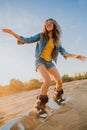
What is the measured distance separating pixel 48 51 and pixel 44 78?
2.58 feet

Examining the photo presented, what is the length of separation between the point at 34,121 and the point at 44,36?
2.17 metres

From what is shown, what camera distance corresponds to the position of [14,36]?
5.66 metres

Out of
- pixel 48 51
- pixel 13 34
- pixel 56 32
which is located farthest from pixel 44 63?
pixel 13 34

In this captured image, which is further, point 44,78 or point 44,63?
point 44,63

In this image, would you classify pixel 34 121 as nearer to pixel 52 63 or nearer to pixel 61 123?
pixel 61 123

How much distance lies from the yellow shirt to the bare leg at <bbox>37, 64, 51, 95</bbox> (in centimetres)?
29

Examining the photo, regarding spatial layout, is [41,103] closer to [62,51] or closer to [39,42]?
[39,42]

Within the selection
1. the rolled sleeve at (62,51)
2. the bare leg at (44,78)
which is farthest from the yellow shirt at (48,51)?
the rolled sleeve at (62,51)

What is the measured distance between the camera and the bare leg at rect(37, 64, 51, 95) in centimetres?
561

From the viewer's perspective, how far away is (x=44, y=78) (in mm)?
5641

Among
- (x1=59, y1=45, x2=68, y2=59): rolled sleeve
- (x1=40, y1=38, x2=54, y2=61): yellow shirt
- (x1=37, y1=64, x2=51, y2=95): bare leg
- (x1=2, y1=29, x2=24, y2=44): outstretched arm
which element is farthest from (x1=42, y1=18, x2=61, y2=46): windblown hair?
(x1=37, y1=64, x2=51, y2=95): bare leg

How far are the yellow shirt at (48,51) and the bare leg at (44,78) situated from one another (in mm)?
294

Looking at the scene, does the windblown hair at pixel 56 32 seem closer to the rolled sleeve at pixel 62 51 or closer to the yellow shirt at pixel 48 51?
the yellow shirt at pixel 48 51

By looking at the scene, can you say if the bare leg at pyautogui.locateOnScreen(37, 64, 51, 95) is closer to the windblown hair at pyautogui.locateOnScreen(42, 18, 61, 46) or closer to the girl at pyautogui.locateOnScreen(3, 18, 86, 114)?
the girl at pyautogui.locateOnScreen(3, 18, 86, 114)
